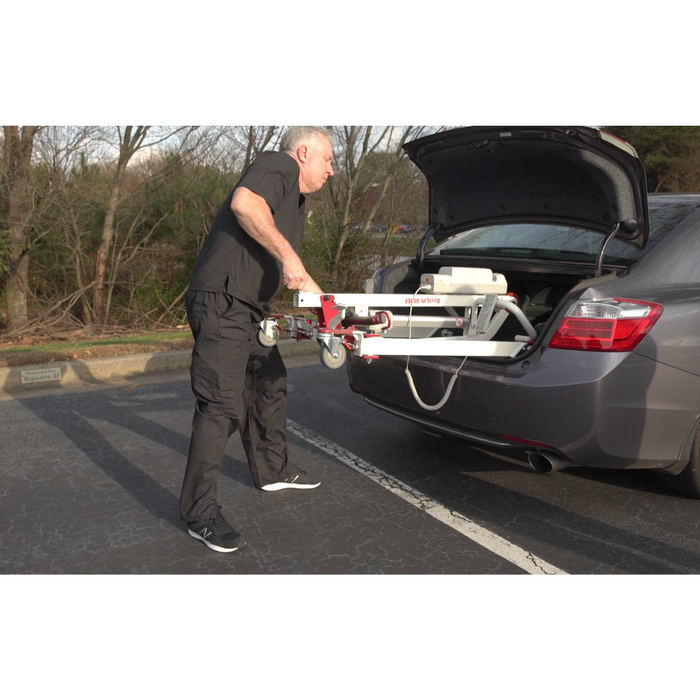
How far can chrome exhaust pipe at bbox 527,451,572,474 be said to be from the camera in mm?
3180

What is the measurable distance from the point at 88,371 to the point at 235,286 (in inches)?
155

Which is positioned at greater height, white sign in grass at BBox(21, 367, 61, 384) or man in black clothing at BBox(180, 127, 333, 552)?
man in black clothing at BBox(180, 127, 333, 552)

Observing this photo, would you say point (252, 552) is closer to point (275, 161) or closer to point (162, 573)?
point (162, 573)

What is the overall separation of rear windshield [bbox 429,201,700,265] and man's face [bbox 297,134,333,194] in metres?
1.35

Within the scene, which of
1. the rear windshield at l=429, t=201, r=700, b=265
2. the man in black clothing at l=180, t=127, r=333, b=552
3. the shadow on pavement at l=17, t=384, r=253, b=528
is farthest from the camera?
the shadow on pavement at l=17, t=384, r=253, b=528

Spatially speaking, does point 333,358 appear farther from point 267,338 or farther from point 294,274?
point 267,338

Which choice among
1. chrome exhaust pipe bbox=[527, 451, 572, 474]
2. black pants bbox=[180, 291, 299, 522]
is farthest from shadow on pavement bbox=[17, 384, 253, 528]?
chrome exhaust pipe bbox=[527, 451, 572, 474]

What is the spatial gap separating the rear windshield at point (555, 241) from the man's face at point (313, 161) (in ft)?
4.44

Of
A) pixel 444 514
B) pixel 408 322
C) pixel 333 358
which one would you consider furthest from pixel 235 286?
pixel 444 514

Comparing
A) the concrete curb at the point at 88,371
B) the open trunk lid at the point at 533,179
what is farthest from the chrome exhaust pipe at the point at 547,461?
the concrete curb at the point at 88,371

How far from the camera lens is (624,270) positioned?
10.8ft

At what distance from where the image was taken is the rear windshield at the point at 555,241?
11.7 feet

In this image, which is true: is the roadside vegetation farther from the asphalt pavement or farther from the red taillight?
the red taillight

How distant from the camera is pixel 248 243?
3.16 metres
